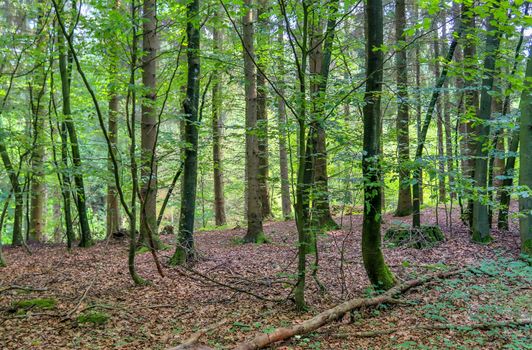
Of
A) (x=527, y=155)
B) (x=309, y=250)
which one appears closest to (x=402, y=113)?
(x=527, y=155)

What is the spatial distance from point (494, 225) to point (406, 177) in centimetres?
758

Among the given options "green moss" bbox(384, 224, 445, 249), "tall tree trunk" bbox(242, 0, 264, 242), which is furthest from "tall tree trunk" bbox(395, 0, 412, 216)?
"tall tree trunk" bbox(242, 0, 264, 242)

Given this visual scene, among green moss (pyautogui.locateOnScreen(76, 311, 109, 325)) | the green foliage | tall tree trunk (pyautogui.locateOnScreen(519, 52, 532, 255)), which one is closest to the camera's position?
green moss (pyautogui.locateOnScreen(76, 311, 109, 325))

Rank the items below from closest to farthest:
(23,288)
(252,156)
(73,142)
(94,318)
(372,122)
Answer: (94,318) → (372,122) → (23,288) → (73,142) → (252,156)

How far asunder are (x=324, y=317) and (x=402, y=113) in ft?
25.7

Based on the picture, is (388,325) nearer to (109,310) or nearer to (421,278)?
(421,278)

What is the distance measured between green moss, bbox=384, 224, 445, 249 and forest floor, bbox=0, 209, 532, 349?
23 cm

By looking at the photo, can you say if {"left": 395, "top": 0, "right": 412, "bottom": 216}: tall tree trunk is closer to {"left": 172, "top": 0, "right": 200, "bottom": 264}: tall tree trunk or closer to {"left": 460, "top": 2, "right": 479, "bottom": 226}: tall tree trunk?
{"left": 460, "top": 2, "right": 479, "bottom": 226}: tall tree trunk

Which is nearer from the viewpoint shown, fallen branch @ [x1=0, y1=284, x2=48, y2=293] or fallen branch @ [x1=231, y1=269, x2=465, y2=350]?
fallen branch @ [x1=231, y1=269, x2=465, y2=350]

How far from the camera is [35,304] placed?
19.0ft

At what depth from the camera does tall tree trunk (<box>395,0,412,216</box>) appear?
5520 millimetres

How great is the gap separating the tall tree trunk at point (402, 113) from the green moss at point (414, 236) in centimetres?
126

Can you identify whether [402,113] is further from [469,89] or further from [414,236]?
[414,236]

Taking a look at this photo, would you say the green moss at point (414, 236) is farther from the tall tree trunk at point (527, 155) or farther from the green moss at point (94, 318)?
the green moss at point (94, 318)
